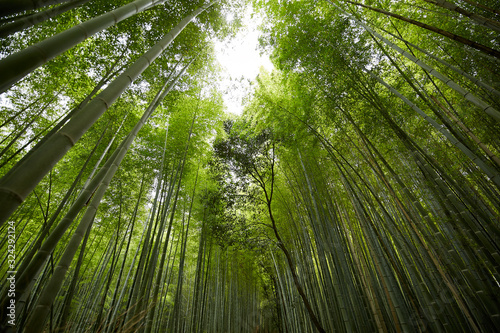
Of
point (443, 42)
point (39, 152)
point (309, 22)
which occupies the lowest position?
point (39, 152)

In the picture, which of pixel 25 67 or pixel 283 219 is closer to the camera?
pixel 25 67

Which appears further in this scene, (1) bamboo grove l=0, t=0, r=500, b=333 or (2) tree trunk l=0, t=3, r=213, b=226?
(1) bamboo grove l=0, t=0, r=500, b=333

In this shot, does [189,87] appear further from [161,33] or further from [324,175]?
[324,175]

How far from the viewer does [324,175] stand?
3938 mm

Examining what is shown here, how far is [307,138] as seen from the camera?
12.8ft

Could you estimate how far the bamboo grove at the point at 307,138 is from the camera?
1.65 m

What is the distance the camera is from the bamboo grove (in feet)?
5.41

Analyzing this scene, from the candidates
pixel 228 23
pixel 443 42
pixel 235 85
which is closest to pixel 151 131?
pixel 235 85

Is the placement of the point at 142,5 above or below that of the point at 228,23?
below

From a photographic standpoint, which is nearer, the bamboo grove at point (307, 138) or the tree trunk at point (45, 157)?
the tree trunk at point (45, 157)

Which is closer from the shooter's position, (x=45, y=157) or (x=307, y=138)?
(x=45, y=157)

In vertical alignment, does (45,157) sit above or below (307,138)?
below

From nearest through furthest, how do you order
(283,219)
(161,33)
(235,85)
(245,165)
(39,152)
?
(39,152)
(161,33)
(245,165)
(235,85)
(283,219)

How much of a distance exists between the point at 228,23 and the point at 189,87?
140 centimetres
